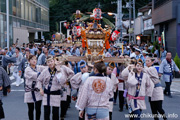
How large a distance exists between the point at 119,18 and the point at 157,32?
13.0 feet

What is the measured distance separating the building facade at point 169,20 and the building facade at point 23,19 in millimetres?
14293

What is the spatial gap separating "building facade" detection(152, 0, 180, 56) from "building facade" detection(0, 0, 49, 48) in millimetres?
14293

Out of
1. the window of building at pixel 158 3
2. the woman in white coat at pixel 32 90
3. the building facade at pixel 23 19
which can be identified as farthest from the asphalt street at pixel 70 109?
the building facade at pixel 23 19

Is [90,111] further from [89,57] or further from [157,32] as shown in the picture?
[157,32]

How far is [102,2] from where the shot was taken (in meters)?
56.0

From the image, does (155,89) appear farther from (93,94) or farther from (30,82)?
(30,82)

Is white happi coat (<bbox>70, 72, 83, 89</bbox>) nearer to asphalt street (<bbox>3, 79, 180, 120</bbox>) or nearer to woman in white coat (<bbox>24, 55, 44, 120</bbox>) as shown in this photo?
woman in white coat (<bbox>24, 55, 44, 120</bbox>)

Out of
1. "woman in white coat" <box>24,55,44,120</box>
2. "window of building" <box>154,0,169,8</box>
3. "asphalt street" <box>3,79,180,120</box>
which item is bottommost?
"asphalt street" <box>3,79,180,120</box>

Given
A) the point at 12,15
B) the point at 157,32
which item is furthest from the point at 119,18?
the point at 12,15

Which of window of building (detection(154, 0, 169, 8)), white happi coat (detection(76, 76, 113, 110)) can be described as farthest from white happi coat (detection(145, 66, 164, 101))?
window of building (detection(154, 0, 169, 8))

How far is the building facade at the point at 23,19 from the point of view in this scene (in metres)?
32.1

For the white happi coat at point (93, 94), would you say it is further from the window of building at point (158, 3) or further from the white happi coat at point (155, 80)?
the window of building at point (158, 3)

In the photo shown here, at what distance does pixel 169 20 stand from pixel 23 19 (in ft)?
78.4

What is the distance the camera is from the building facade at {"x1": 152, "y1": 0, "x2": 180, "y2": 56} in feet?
70.1
